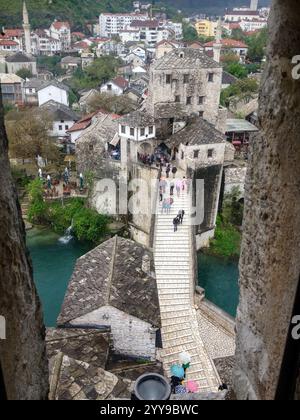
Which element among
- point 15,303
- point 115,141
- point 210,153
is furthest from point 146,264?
point 115,141

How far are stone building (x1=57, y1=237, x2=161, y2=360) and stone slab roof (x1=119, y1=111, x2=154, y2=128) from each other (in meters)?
10.9

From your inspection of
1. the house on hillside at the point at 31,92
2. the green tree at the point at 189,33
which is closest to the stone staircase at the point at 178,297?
the house on hillside at the point at 31,92

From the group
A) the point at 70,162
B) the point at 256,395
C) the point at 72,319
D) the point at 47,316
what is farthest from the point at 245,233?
the point at 70,162

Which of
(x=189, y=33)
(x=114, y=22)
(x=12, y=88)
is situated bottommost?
(x=12, y=88)

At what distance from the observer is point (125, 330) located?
44.0ft

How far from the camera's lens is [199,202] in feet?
79.3

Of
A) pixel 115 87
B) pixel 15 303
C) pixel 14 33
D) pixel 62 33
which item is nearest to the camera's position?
pixel 15 303

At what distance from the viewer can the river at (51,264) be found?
20.8m

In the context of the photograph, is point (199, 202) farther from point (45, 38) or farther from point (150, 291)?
point (45, 38)

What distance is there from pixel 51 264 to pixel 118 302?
12054mm

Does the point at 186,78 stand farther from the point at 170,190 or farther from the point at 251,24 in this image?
the point at 251,24

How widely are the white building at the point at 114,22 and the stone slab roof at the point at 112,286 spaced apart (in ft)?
361

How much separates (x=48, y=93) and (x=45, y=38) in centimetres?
4250

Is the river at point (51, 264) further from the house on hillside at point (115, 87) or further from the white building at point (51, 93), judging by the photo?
the house on hillside at point (115, 87)
